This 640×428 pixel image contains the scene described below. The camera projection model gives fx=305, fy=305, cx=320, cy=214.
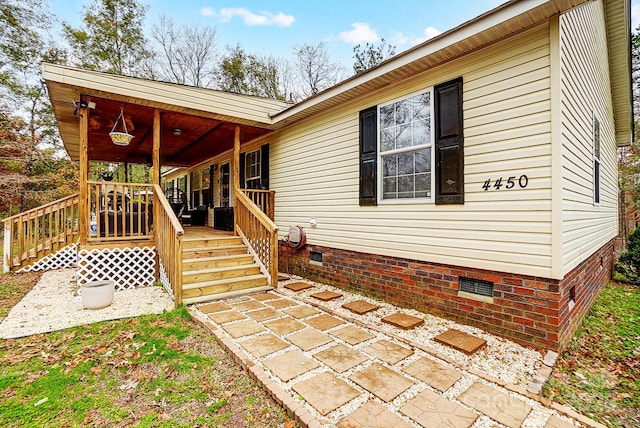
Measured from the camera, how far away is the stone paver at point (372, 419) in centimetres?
200

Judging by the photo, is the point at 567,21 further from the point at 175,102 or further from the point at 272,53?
the point at 272,53

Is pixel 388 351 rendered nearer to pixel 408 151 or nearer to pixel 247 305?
pixel 247 305

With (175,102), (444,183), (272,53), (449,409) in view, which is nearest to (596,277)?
(444,183)

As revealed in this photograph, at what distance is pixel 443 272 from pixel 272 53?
57.6ft

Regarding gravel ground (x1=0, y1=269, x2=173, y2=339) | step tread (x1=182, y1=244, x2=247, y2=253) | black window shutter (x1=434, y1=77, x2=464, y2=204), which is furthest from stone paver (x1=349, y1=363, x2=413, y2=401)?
step tread (x1=182, y1=244, x2=247, y2=253)

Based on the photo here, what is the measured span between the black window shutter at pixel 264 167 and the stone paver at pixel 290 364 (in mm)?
5204

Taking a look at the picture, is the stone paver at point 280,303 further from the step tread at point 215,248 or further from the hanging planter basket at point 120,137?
the hanging planter basket at point 120,137

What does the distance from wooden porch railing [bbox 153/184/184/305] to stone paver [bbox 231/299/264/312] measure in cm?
82

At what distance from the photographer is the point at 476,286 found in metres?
3.69

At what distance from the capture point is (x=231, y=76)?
17641mm

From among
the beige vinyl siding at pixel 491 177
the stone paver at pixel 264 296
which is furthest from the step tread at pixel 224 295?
the beige vinyl siding at pixel 491 177

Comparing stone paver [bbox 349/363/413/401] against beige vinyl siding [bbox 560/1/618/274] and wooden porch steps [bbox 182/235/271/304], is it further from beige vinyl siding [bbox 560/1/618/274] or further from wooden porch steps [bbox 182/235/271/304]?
wooden porch steps [bbox 182/235/271/304]

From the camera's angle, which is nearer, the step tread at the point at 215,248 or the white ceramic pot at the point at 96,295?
the white ceramic pot at the point at 96,295

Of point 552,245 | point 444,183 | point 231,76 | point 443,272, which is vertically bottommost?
point 443,272
